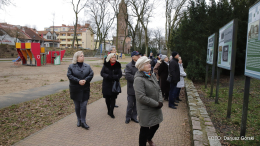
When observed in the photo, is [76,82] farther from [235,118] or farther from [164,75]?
[235,118]

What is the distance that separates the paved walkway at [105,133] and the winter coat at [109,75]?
83 cm

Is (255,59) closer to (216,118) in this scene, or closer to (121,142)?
(216,118)

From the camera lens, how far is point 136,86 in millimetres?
3070

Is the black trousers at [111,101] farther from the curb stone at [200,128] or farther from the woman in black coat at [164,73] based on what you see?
the woman in black coat at [164,73]

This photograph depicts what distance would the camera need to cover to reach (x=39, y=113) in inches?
219

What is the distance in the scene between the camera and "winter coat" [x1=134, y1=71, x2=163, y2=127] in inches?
119

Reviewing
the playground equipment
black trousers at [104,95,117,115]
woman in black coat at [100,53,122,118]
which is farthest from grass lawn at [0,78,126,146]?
the playground equipment

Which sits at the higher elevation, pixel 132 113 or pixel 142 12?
pixel 142 12

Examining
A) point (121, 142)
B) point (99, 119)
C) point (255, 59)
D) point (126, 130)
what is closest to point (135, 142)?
point (121, 142)

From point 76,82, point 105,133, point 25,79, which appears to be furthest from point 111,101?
point 25,79

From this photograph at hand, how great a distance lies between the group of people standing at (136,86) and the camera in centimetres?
310

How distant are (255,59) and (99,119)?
152 inches

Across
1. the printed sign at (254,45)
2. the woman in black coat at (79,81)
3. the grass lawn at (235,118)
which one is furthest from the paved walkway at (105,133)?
the printed sign at (254,45)

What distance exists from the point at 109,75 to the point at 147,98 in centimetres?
217
